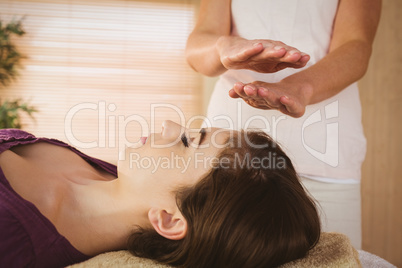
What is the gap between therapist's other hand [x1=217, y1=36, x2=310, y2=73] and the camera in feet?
2.73

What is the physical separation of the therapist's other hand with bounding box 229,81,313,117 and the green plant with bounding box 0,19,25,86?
10.6 feet

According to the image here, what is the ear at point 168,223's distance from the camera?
96cm

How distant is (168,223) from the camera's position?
1.00m

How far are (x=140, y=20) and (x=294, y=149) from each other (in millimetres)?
3064

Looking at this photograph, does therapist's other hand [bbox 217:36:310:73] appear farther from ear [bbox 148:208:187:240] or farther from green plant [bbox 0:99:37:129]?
green plant [bbox 0:99:37:129]

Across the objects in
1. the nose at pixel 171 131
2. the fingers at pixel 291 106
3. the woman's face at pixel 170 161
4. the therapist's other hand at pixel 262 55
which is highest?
the therapist's other hand at pixel 262 55

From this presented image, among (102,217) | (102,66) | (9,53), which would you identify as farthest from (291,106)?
(9,53)

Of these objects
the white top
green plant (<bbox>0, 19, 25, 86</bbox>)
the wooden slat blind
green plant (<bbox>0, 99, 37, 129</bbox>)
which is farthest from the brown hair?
green plant (<bbox>0, 19, 25, 86</bbox>)

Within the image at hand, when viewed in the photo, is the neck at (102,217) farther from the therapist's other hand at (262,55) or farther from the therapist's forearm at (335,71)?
the therapist's forearm at (335,71)

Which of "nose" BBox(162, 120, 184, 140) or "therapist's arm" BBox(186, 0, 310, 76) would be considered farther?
"nose" BBox(162, 120, 184, 140)

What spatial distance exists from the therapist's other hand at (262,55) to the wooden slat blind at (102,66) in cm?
303

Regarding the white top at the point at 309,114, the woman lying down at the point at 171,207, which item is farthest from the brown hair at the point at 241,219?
the white top at the point at 309,114

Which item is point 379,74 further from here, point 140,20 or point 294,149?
point 140,20

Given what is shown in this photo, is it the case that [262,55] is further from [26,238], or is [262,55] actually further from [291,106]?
[26,238]
